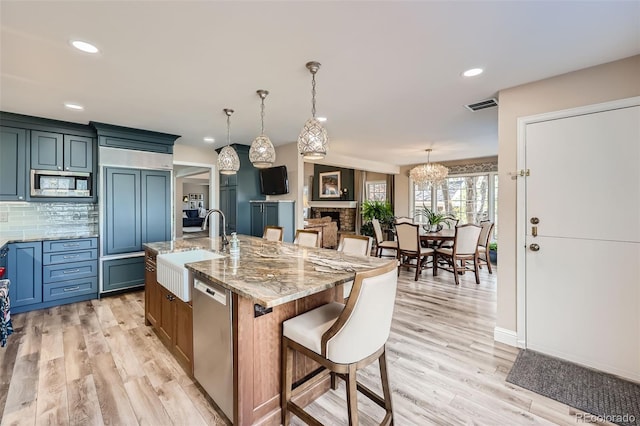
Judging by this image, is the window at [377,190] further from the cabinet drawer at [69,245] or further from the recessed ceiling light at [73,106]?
the recessed ceiling light at [73,106]

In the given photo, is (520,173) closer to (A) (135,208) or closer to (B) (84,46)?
(B) (84,46)

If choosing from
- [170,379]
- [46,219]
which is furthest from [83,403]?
[46,219]

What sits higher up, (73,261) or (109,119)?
(109,119)

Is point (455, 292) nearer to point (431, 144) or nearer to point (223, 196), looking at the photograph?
point (431, 144)

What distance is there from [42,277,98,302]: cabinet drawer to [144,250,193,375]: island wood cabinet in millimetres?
1554

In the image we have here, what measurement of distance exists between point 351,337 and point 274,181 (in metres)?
4.22

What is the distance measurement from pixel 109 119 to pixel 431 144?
200 inches

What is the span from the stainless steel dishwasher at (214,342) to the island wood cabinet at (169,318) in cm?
16

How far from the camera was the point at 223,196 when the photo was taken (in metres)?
5.71

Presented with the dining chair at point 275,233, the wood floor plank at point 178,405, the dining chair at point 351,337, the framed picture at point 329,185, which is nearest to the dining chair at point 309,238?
the dining chair at point 275,233

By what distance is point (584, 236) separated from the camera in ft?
7.52

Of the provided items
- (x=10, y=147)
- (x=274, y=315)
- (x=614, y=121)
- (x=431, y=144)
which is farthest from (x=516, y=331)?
(x=10, y=147)

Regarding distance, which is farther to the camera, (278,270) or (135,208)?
(135,208)

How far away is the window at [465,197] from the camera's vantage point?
260 inches
